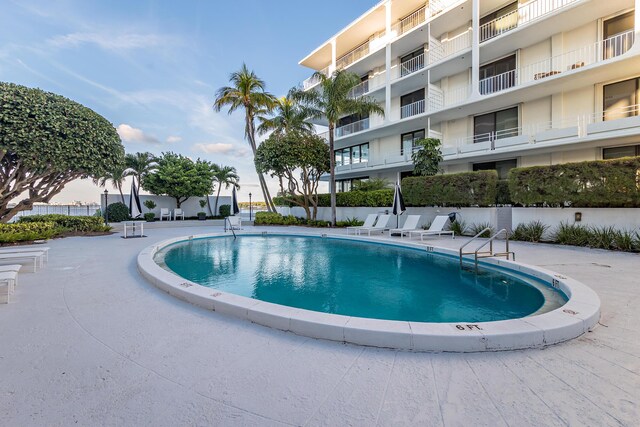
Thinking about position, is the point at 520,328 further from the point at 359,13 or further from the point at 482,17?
the point at 359,13

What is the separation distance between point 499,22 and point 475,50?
2.09 meters

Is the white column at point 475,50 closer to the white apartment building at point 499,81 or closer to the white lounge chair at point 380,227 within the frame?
the white apartment building at point 499,81

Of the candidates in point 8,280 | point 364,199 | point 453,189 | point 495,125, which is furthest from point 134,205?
point 495,125

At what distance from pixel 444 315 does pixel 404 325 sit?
1671 mm

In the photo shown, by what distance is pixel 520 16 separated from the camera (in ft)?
49.6

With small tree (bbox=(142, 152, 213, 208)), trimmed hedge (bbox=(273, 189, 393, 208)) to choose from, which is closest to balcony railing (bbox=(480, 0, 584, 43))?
trimmed hedge (bbox=(273, 189, 393, 208))

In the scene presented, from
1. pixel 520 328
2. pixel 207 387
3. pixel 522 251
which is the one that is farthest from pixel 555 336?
pixel 522 251

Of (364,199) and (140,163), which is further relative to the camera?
(140,163)

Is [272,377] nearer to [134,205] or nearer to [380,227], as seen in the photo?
[380,227]

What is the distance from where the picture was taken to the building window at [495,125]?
627 inches

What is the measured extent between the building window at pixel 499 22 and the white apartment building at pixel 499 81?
0.17 feet

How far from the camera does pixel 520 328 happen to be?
315 cm

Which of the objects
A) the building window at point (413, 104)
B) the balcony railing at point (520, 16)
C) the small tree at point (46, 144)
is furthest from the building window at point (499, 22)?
the small tree at point (46, 144)

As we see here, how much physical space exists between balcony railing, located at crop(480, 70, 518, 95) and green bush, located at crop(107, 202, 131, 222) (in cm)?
2493
